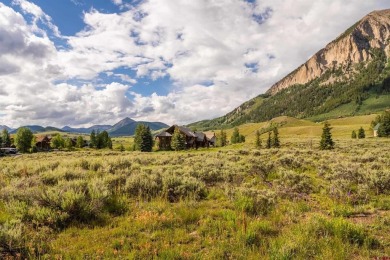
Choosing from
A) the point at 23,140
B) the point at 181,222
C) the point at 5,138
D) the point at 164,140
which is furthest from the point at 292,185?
the point at 5,138

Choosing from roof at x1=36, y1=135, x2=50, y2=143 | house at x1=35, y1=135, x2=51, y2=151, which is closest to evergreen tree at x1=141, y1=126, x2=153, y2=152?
house at x1=35, y1=135, x2=51, y2=151

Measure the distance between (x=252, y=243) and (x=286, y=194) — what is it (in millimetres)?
5383

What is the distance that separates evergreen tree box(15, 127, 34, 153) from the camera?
295ft

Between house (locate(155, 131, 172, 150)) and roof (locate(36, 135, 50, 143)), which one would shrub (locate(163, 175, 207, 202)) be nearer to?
house (locate(155, 131, 172, 150))

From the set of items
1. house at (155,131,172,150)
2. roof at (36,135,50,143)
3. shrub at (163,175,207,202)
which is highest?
roof at (36,135,50,143)

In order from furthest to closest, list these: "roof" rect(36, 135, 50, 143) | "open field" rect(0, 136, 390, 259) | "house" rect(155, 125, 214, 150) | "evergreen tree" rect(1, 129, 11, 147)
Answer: "roof" rect(36, 135, 50, 143) < "evergreen tree" rect(1, 129, 11, 147) < "house" rect(155, 125, 214, 150) < "open field" rect(0, 136, 390, 259)

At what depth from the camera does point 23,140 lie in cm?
9075

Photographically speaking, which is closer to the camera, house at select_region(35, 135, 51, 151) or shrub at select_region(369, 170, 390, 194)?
shrub at select_region(369, 170, 390, 194)

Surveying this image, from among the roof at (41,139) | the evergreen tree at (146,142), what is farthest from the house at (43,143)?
the evergreen tree at (146,142)

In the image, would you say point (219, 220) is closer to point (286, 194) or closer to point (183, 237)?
point (183, 237)

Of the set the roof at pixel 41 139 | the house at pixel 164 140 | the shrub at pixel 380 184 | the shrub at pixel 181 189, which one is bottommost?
the shrub at pixel 380 184

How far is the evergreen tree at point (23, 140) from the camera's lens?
295 feet

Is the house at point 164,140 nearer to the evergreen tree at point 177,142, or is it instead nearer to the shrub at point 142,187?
the evergreen tree at point 177,142

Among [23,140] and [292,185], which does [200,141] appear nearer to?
[23,140]
